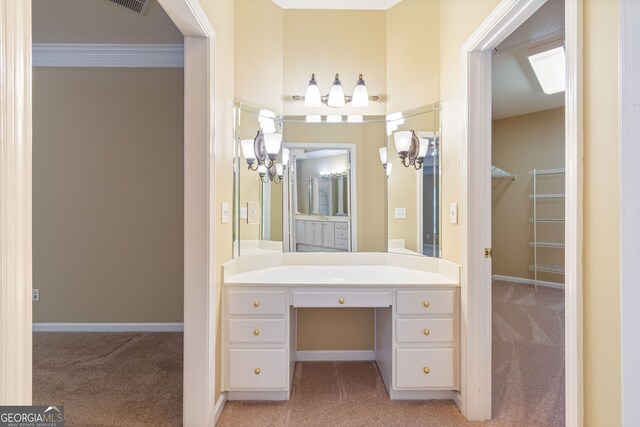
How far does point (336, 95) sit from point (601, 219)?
1.90 metres

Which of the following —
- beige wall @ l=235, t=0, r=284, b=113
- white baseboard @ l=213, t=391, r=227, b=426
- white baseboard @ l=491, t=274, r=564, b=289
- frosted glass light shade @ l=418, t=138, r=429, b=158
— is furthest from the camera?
white baseboard @ l=491, t=274, r=564, b=289

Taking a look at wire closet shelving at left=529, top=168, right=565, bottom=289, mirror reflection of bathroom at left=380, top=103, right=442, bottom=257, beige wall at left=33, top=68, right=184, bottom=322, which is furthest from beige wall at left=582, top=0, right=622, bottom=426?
wire closet shelving at left=529, top=168, right=565, bottom=289

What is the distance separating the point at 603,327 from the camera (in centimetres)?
94

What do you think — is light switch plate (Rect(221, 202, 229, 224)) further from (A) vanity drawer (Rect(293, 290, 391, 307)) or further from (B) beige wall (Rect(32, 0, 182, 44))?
(B) beige wall (Rect(32, 0, 182, 44))

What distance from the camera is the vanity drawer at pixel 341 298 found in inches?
75.7

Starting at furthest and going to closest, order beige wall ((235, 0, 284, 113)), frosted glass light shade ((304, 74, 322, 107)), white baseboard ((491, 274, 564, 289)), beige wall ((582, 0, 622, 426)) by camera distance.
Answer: white baseboard ((491, 274, 564, 289)), frosted glass light shade ((304, 74, 322, 107)), beige wall ((235, 0, 284, 113)), beige wall ((582, 0, 622, 426))

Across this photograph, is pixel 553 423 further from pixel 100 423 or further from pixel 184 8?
pixel 184 8

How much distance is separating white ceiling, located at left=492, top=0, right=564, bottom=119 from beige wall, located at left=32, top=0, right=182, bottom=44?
290 cm

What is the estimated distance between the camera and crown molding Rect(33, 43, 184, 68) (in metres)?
2.98

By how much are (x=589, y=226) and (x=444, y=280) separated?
1.07 m

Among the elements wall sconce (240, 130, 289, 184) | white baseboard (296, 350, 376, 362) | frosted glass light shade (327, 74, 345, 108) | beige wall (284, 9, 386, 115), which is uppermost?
beige wall (284, 9, 386, 115)

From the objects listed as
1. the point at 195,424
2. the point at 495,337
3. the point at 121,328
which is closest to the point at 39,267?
the point at 121,328

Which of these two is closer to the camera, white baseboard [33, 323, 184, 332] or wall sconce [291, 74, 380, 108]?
wall sconce [291, 74, 380, 108]

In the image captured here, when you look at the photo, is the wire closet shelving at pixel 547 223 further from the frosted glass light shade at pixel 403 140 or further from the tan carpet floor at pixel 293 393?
the frosted glass light shade at pixel 403 140
